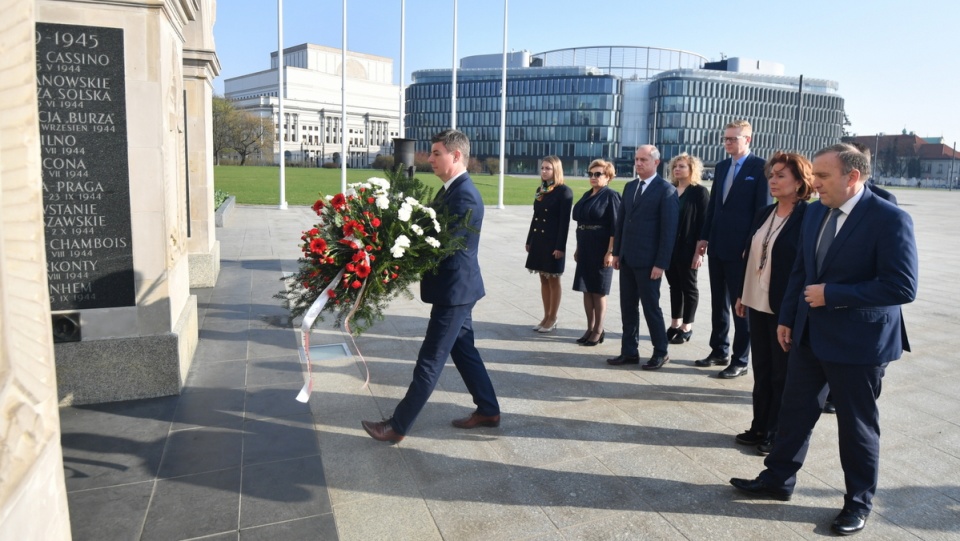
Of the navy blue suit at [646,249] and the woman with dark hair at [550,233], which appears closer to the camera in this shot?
the navy blue suit at [646,249]

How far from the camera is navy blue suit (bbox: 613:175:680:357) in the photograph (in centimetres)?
615

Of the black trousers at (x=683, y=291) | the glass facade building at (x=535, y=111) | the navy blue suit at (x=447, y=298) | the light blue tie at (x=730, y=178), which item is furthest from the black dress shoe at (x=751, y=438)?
the glass facade building at (x=535, y=111)

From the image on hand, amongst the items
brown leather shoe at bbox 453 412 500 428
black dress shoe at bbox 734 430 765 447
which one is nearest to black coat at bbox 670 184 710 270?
black dress shoe at bbox 734 430 765 447

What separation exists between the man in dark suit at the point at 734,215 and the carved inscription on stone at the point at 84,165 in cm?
518

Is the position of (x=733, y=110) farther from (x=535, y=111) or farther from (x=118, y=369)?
(x=118, y=369)

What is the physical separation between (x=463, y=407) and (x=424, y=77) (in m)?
120

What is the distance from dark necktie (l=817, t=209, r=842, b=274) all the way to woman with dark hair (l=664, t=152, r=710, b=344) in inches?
136

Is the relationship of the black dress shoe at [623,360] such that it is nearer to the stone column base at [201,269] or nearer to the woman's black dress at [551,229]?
the woman's black dress at [551,229]

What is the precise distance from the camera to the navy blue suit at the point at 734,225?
5.96 m

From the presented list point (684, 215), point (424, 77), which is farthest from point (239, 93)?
point (684, 215)

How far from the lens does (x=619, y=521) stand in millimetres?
3533

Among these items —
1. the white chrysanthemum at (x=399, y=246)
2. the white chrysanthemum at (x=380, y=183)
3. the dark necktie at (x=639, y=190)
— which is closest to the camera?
the white chrysanthemum at (x=399, y=246)

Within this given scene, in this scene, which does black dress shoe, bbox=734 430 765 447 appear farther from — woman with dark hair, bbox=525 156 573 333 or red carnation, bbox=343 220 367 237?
woman with dark hair, bbox=525 156 573 333

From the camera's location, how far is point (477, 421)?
4789mm
